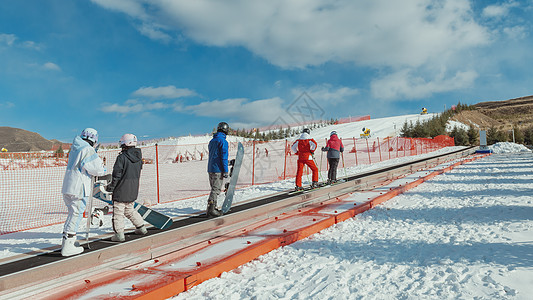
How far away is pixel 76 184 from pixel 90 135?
2.77 feet

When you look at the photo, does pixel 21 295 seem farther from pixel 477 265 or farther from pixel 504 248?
pixel 504 248

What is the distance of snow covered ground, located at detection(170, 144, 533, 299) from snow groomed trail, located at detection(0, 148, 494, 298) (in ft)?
0.50

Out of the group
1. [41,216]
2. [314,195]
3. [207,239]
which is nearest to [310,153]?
[314,195]

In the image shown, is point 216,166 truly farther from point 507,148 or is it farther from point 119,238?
point 507,148

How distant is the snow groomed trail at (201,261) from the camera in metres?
3.67

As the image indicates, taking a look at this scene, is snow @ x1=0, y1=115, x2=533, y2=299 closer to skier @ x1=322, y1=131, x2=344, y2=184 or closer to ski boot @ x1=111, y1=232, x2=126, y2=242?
ski boot @ x1=111, y1=232, x2=126, y2=242

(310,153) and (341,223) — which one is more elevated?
(310,153)

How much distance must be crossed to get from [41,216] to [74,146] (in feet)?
21.7

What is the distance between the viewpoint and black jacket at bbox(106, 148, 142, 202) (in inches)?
208

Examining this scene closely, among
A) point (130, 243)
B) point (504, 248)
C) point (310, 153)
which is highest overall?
point (310, 153)

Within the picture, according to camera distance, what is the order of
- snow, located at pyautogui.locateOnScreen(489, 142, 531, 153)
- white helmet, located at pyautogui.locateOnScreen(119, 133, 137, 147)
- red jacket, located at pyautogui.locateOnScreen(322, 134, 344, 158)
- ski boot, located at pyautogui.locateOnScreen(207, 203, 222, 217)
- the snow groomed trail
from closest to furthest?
the snow groomed trail < white helmet, located at pyautogui.locateOnScreen(119, 133, 137, 147) < ski boot, located at pyautogui.locateOnScreen(207, 203, 222, 217) < red jacket, located at pyautogui.locateOnScreen(322, 134, 344, 158) < snow, located at pyautogui.locateOnScreen(489, 142, 531, 153)

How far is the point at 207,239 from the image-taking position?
5773mm

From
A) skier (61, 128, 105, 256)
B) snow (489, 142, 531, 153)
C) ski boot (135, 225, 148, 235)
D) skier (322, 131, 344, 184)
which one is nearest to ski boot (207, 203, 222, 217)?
ski boot (135, 225, 148, 235)

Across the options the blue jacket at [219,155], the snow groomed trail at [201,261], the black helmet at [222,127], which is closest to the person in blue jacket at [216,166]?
the blue jacket at [219,155]
